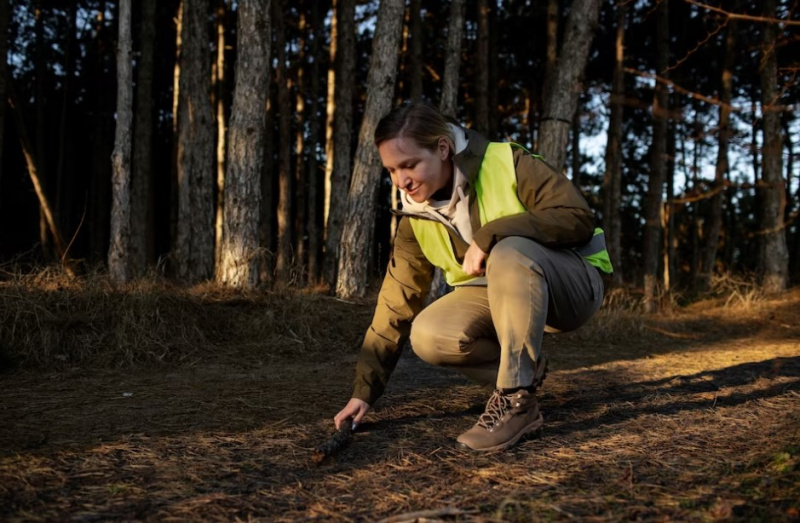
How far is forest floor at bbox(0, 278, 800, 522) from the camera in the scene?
190 centimetres

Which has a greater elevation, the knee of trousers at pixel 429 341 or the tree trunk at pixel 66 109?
the tree trunk at pixel 66 109

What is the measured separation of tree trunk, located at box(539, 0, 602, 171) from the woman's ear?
16.8 feet

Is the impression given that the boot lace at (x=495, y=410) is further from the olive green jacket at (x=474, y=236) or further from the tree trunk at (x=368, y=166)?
the tree trunk at (x=368, y=166)

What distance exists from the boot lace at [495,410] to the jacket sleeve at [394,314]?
44 cm

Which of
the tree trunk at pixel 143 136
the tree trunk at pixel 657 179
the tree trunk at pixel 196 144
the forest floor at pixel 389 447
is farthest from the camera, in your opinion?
the tree trunk at pixel 657 179

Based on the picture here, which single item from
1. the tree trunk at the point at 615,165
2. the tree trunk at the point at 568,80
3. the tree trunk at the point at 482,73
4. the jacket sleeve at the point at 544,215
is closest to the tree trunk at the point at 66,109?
the tree trunk at the point at 482,73

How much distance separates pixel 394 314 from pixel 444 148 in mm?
718

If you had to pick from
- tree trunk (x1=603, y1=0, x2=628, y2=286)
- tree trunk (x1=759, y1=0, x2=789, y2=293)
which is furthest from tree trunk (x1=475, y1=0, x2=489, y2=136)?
tree trunk (x1=759, y1=0, x2=789, y2=293)

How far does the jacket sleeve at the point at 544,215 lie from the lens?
2539 mm

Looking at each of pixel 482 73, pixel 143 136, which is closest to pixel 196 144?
pixel 143 136

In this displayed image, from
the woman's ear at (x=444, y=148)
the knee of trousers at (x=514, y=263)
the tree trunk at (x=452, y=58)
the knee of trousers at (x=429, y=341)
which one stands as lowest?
the knee of trousers at (x=429, y=341)

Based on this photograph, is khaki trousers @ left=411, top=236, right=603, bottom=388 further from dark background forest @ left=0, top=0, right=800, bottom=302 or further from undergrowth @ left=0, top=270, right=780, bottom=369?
dark background forest @ left=0, top=0, right=800, bottom=302

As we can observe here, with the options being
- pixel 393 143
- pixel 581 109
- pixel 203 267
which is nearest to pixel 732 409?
pixel 393 143

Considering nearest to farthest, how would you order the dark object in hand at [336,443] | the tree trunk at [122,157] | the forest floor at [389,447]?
the forest floor at [389,447] → the dark object in hand at [336,443] → the tree trunk at [122,157]
